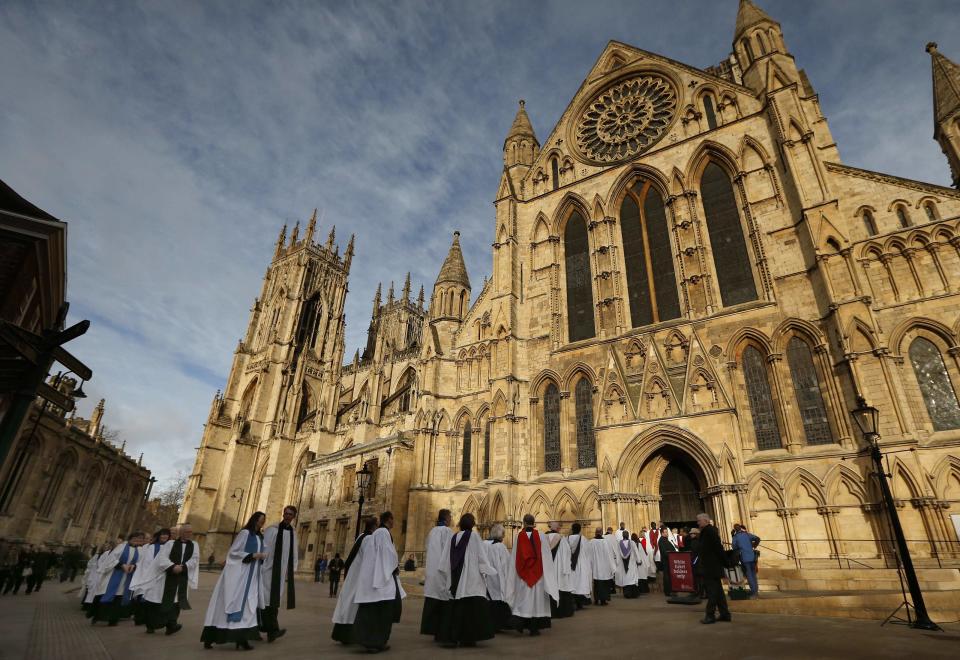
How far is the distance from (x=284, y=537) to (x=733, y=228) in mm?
17689

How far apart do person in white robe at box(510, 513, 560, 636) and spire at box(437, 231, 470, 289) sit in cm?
1968

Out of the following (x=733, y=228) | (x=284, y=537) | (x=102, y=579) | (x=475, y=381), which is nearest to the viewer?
(x=284, y=537)

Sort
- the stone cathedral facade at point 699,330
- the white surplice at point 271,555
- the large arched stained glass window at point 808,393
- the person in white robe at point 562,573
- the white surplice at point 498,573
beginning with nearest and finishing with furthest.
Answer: the white surplice at point 271,555
the white surplice at point 498,573
the person in white robe at point 562,573
the stone cathedral facade at point 699,330
the large arched stained glass window at point 808,393

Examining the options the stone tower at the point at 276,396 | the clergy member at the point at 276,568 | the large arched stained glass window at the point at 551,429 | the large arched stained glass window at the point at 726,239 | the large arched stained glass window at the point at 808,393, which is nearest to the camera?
the clergy member at the point at 276,568

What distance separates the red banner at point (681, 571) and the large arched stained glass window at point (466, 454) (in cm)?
1029

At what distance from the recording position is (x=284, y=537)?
274 inches

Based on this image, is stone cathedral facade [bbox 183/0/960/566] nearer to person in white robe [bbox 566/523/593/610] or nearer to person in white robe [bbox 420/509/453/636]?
person in white robe [bbox 566/523/593/610]

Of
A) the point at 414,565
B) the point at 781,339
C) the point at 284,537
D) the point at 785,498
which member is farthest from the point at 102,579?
the point at 781,339

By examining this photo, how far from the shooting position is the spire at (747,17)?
19750 mm

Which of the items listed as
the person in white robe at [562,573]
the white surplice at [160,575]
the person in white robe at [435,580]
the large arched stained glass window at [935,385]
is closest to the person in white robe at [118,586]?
the white surplice at [160,575]

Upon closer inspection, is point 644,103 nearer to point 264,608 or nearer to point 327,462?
point 264,608

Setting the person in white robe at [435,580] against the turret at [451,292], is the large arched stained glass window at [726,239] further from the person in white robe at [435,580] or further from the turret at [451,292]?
the person in white robe at [435,580]

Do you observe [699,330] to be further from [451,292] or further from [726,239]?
[451,292]

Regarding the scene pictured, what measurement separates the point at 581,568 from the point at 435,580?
4.65m
